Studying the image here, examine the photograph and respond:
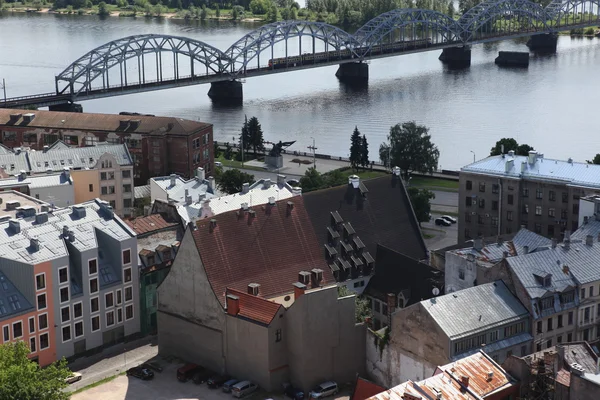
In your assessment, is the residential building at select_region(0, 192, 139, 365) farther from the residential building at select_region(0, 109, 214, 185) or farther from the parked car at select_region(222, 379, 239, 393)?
the residential building at select_region(0, 109, 214, 185)

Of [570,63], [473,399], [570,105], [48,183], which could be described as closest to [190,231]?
[473,399]

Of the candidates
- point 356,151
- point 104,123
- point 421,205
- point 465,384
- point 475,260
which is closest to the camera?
point 465,384

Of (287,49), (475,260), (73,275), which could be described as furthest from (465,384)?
(287,49)

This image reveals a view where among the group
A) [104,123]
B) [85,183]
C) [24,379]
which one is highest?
[104,123]

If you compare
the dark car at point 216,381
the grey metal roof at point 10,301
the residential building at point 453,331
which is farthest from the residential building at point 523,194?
the grey metal roof at point 10,301

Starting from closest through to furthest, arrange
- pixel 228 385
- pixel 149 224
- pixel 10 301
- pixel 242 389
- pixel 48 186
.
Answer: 1. pixel 242 389
2. pixel 228 385
3. pixel 10 301
4. pixel 149 224
5. pixel 48 186

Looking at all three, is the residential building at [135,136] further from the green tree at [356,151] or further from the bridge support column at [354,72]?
the bridge support column at [354,72]

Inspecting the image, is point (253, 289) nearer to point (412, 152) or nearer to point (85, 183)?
point (85, 183)
